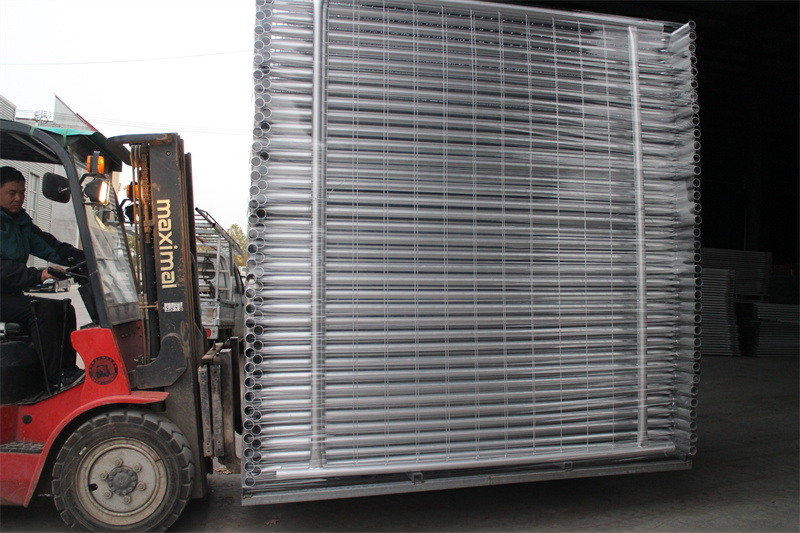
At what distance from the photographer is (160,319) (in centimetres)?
383

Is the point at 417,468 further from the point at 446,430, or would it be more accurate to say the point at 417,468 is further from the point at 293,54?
the point at 293,54

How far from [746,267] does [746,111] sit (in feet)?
19.1

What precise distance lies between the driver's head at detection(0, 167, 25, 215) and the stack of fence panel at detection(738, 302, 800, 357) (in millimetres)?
15071

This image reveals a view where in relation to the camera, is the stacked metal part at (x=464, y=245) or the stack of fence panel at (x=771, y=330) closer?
the stacked metal part at (x=464, y=245)

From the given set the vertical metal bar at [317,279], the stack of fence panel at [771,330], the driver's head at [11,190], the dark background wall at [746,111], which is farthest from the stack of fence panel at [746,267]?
the driver's head at [11,190]

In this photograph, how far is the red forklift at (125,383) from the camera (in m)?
3.61

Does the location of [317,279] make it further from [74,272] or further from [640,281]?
[640,281]

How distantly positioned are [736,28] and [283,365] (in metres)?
13.7

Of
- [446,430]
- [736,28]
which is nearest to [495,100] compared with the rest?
[446,430]

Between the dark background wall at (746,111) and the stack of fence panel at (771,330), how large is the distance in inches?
148

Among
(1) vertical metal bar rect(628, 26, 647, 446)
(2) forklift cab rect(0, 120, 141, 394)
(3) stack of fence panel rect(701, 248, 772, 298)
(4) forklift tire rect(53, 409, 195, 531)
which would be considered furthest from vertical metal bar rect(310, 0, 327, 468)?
(3) stack of fence panel rect(701, 248, 772, 298)

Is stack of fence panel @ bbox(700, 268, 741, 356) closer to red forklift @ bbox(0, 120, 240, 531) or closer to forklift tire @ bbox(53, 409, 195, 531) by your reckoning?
red forklift @ bbox(0, 120, 240, 531)

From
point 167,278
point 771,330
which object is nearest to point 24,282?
point 167,278

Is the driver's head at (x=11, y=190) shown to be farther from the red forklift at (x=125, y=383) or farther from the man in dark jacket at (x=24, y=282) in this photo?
the red forklift at (x=125, y=383)
